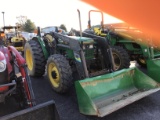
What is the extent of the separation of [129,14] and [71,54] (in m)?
4.20

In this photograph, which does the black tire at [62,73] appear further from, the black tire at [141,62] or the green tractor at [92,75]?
the black tire at [141,62]

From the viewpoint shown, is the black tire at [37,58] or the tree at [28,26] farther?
the tree at [28,26]

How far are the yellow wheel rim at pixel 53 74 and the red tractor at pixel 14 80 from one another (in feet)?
3.34

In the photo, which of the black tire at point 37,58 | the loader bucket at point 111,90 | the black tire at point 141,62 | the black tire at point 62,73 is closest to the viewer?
the loader bucket at point 111,90

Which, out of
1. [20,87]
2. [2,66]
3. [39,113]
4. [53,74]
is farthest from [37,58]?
[39,113]

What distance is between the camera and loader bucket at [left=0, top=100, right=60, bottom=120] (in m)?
2.50

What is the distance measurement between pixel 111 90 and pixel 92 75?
50 cm

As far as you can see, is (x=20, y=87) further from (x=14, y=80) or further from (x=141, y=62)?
(x=141, y=62)

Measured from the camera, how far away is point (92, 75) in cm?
422

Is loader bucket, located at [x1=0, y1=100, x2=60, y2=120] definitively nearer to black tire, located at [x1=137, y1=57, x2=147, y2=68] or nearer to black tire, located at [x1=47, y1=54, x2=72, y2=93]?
black tire, located at [x1=47, y1=54, x2=72, y2=93]

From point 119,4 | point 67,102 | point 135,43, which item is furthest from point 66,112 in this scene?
point 119,4

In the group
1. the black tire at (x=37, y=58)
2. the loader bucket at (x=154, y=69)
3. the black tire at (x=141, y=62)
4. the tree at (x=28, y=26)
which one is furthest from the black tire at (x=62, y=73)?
the tree at (x=28, y=26)

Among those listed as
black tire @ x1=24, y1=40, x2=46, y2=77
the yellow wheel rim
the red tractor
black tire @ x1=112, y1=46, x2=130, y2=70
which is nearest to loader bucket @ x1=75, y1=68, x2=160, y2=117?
the red tractor

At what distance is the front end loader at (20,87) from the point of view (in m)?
2.63
